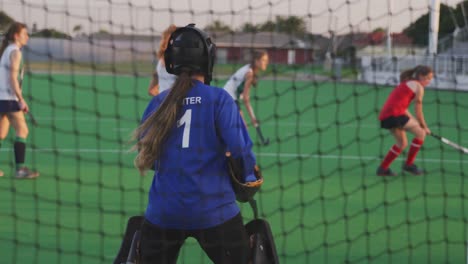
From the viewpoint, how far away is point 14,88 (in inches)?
338

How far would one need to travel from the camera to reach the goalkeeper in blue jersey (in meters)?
3.78

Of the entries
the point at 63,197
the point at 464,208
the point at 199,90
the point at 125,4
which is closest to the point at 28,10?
the point at 125,4

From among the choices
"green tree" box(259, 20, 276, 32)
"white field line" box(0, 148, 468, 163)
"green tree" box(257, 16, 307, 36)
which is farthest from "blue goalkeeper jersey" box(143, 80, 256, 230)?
"white field line" box(0, 148, 468, 163)

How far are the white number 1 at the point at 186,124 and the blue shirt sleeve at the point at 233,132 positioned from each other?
14 centimetres

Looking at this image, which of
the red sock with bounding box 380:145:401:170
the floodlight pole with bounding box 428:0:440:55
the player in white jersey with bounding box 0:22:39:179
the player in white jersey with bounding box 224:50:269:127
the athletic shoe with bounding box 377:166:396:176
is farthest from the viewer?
the player in white jersey with bounding box 224:50:269:127

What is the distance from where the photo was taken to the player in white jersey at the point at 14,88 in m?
8.42

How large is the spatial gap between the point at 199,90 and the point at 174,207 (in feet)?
1.91

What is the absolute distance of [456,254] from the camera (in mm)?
6070

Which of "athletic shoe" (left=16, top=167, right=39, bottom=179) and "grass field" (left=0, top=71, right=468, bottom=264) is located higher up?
"athletic shoe" (left=16, top=167, right=39, bottom=179)

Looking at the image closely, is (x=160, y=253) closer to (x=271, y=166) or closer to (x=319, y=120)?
(x=271, y=166)

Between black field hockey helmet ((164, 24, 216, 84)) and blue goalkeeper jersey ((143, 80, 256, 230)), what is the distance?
14 centimetres

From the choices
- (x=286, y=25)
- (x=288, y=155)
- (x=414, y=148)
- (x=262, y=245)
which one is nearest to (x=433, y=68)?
(x=288, y=155)

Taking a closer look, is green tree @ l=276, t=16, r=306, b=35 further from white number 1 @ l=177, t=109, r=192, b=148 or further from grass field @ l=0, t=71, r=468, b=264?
white number 1 @ l=177, t=109, r=192, b=148

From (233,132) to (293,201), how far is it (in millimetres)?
4405
